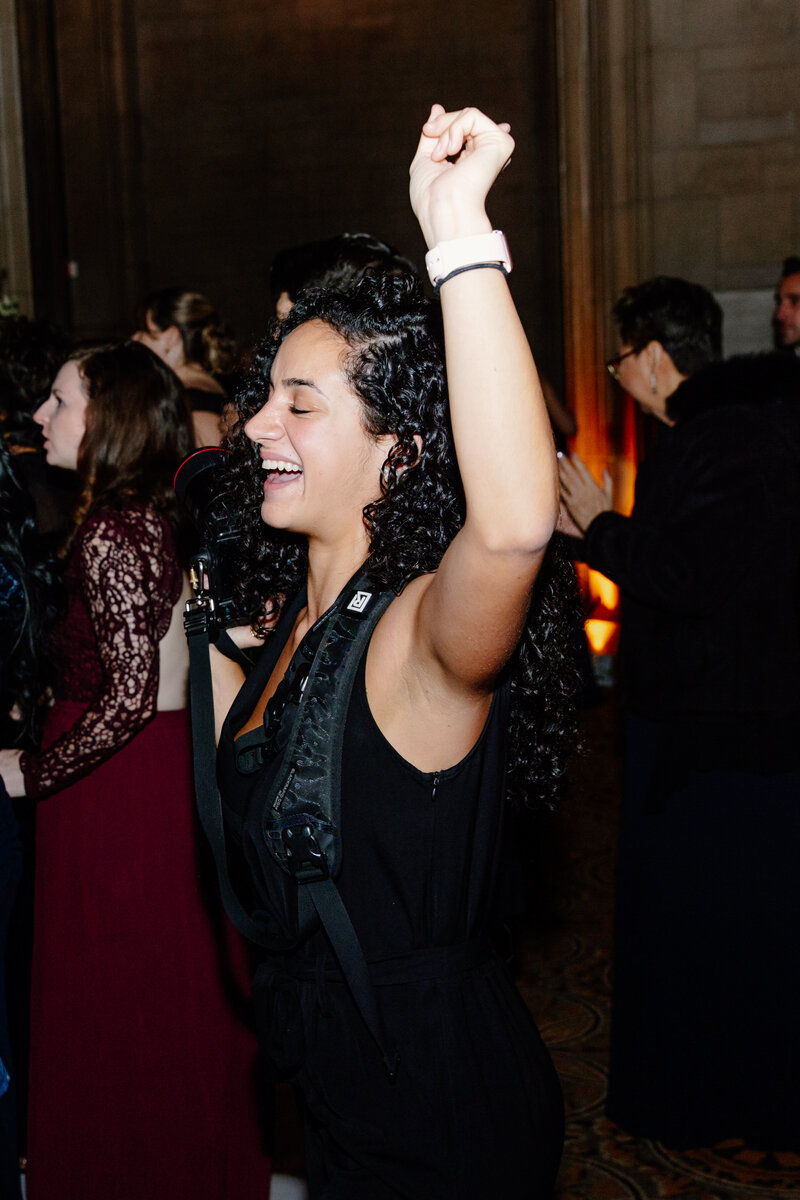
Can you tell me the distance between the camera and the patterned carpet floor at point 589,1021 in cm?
275

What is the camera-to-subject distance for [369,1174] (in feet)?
4.39

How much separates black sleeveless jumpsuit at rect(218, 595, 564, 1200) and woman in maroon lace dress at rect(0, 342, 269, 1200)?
1195 mm

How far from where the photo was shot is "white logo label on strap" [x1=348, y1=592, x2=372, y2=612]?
132cm

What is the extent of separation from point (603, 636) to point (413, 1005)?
6.38m

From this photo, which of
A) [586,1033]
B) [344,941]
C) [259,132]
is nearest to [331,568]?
[344,941]

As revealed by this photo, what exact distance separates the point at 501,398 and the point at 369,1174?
915 millimetres

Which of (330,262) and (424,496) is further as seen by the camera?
(330,262)

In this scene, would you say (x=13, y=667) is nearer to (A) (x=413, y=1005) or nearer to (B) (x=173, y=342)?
(A) (x=413, y=1005)

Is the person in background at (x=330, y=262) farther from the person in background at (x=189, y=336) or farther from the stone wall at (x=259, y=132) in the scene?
the stone wall at (x=259, y=132)

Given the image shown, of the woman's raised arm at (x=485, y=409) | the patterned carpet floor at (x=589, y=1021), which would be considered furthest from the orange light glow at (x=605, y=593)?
the woman's raised arm at (x=485, y=409)

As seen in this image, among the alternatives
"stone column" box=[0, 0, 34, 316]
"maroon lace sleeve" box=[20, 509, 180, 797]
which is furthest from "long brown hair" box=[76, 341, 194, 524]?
"stone column" box=[0, 0, 34, 316]

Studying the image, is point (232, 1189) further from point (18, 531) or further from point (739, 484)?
point (739, 484)

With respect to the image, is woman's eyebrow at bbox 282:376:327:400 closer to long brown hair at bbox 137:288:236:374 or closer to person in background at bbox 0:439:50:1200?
person in background at bbox 0:439:50:1200

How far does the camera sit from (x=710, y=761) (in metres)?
2.77
